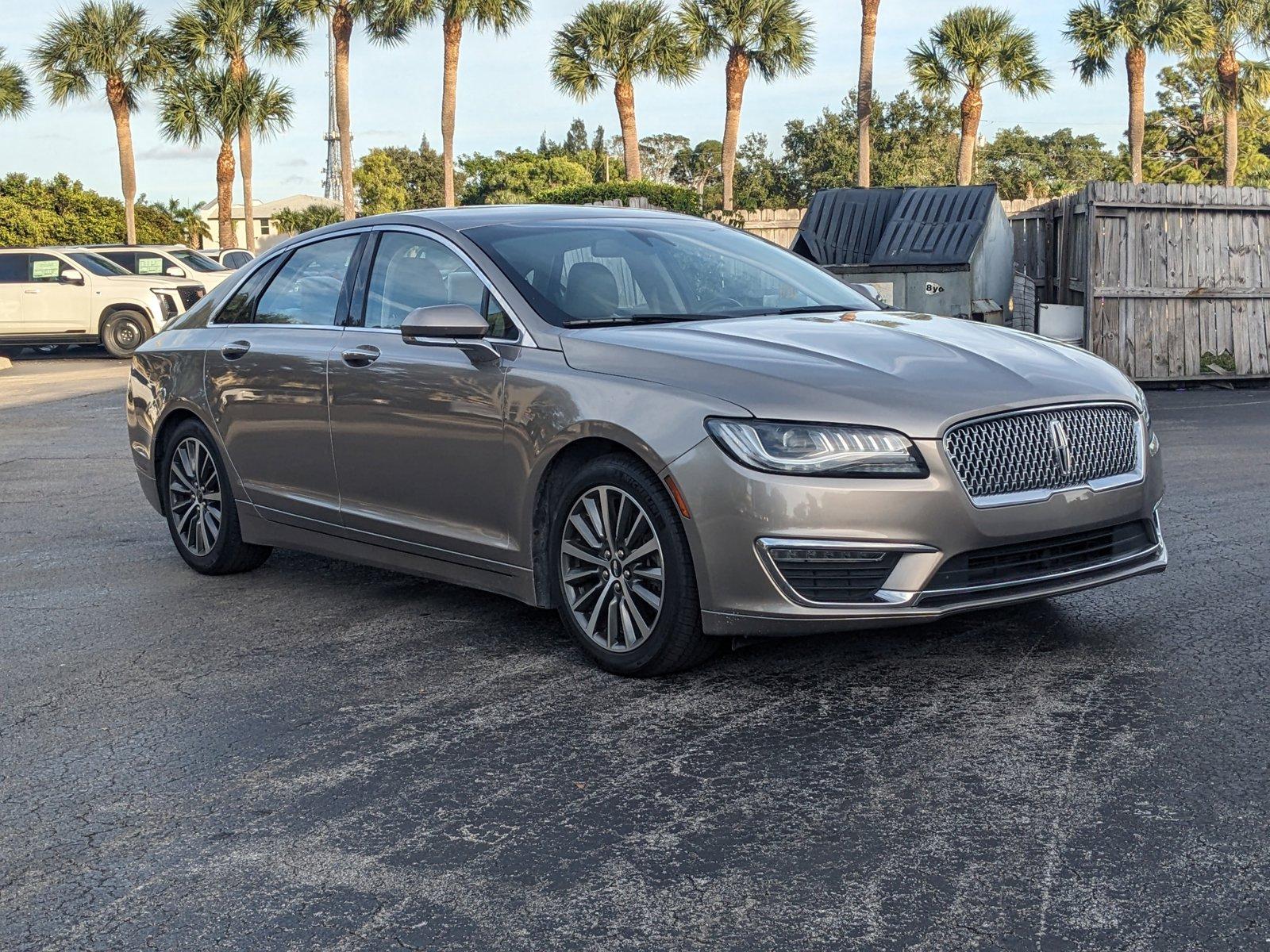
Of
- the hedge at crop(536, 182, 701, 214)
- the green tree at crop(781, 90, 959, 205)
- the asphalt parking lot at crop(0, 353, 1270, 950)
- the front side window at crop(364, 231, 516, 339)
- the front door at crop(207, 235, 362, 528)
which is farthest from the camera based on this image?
the green tree at crop(781, 90, 959, 205)

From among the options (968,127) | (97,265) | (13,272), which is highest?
(968,127)

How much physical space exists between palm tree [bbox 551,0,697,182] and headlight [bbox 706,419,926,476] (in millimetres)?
44020

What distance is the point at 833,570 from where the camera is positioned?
461cm

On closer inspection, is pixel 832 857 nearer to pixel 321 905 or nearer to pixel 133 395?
pixel 321 905

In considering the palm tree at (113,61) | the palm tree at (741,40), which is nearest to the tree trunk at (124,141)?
the palm tree at (113,61)

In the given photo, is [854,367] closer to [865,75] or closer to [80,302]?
[80,302]

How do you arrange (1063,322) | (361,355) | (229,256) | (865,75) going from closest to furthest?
(361,355) < (1063,322) < (229,256) < (865,75)

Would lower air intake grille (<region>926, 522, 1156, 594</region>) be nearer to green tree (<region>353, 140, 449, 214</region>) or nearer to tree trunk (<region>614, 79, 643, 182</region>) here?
tree trunk (<region>614, 79, 643, 182</region>)

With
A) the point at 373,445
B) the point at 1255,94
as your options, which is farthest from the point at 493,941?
the point at 1255,94

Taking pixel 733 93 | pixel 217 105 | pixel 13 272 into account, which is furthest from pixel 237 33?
pixel 13 272

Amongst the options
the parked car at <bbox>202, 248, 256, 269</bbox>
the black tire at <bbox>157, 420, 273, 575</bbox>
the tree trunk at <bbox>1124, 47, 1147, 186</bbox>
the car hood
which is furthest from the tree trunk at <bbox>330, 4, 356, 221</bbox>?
the car hood

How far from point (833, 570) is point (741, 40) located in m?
45.5

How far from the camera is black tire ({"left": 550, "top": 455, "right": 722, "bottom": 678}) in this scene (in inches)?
189

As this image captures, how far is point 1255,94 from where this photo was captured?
49625 millimetres
